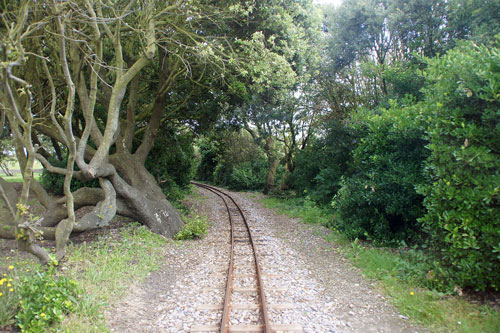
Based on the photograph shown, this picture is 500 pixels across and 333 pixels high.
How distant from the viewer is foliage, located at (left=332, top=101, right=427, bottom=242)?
26.7ft

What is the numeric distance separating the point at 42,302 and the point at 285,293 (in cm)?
398

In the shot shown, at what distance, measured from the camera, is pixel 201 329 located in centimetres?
477

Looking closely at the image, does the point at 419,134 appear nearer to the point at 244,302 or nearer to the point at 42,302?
the point at 244,302

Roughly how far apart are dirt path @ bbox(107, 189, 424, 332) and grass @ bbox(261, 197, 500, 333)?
236 mm

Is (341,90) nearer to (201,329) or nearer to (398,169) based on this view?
(398,169)

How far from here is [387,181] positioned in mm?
8445

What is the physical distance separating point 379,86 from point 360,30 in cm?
264

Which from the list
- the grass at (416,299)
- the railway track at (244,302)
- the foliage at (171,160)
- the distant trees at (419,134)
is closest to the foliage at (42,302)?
the railway track at (244,302)

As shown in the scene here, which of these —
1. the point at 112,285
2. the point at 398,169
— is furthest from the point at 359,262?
the point at 112,285

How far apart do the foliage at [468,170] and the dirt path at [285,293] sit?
58.6 inches

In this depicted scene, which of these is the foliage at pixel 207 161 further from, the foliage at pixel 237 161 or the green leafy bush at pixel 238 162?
the green leafy bush at pixel 238 162

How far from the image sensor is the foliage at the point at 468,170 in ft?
16.4

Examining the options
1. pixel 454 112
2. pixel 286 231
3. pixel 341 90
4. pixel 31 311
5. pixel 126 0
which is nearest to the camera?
pixel 31 311

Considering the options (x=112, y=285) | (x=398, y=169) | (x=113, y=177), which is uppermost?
(x=398, y=169)
